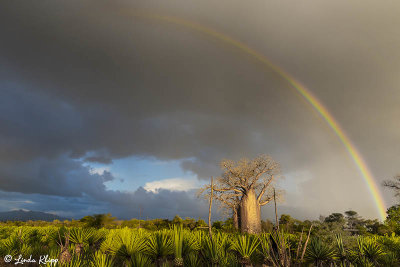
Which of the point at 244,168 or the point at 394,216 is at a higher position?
the point at 244,168

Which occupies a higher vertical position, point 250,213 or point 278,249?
point 250,213

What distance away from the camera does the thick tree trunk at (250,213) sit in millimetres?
A: 20186

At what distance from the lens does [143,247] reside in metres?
6.67

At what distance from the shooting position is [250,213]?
68.1ft

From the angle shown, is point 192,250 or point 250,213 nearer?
point 192,250

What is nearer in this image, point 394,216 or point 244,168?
point 394,216

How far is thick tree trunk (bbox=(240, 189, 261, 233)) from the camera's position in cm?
2019

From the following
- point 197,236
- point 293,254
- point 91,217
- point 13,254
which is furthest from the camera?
point 91,217

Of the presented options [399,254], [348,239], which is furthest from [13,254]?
[399,254]

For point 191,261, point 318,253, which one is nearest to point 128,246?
point 191,261

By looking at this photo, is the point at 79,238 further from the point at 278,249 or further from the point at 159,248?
the point at 278,249

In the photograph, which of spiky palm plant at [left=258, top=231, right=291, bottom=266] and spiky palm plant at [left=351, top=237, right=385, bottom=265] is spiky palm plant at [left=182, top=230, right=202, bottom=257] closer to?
spiky palm plant at [left=258, top=231, right=291, bottom=266]

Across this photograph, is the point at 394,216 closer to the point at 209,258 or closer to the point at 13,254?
the point at 209,258

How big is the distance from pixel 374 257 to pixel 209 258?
22.7 feet
